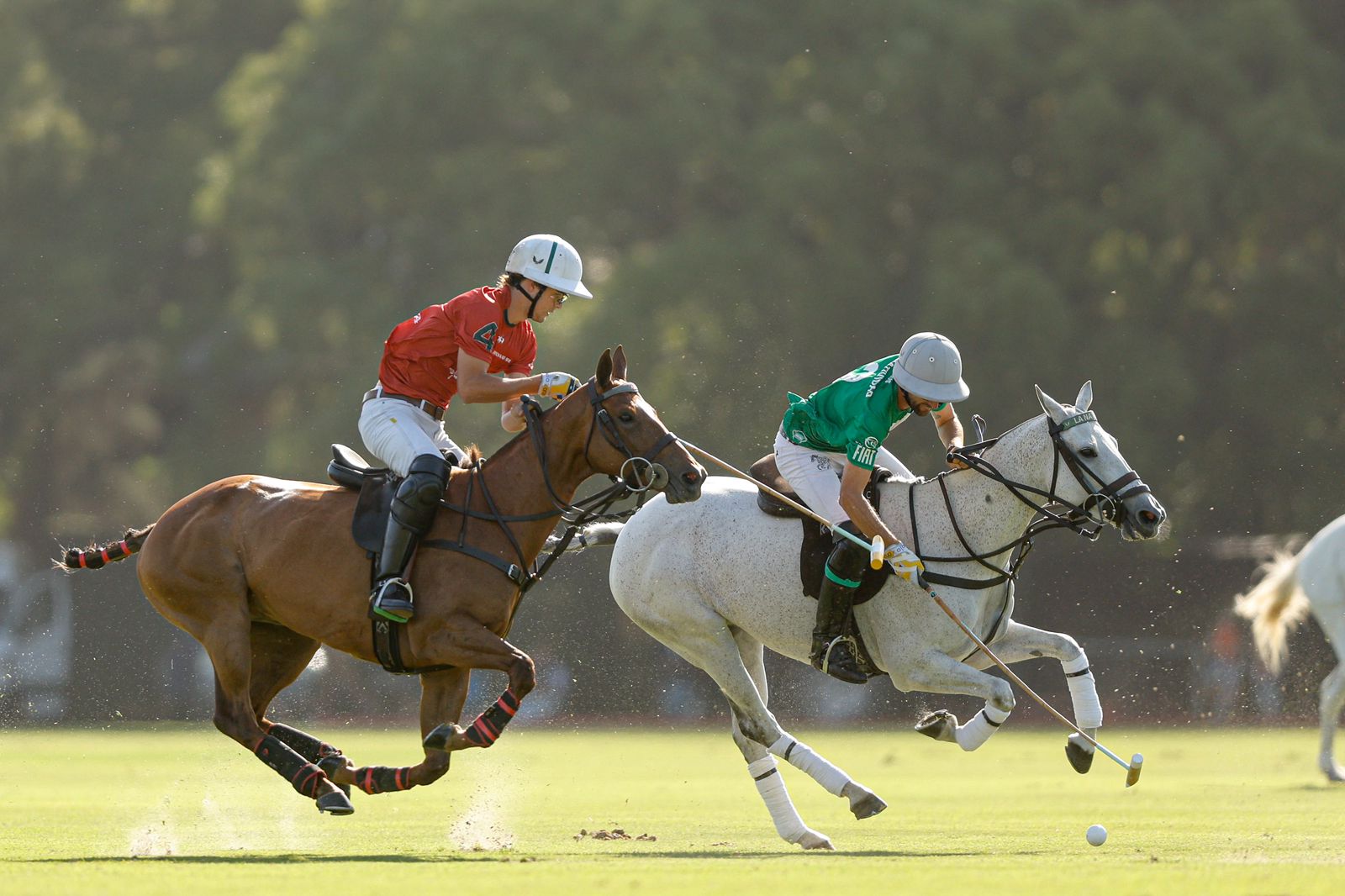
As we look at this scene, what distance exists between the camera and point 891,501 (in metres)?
10.2

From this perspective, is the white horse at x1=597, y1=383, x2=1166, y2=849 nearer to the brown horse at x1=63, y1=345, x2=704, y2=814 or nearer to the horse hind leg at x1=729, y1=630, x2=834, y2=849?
the horse hind leg at x1=729, y1=630, x2=834, y2=849

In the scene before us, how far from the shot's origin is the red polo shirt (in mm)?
9656

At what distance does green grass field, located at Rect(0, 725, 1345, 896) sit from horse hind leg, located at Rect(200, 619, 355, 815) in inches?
11.0

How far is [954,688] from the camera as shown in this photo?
9.77 metres

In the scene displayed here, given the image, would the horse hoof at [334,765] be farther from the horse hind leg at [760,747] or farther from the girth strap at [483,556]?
the horse hind leg at [760,747]

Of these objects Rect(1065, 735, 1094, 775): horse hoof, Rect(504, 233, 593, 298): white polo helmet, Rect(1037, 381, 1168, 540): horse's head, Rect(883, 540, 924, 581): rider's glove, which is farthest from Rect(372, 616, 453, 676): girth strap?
Rect(1037, 381, 1168, 540): horse's head

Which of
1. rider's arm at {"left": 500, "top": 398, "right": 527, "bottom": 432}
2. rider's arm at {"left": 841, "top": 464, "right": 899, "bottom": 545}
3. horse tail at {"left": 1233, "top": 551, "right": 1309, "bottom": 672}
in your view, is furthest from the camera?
horse tail at {"left": 1233, "top": 551, "right": 1309, "bottom": 672}

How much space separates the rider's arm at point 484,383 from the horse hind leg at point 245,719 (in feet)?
5.21

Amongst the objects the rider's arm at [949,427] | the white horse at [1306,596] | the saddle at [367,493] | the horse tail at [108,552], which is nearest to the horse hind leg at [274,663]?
the horse tail at [108,552]

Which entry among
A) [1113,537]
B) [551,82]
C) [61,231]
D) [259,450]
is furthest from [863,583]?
[61,231]

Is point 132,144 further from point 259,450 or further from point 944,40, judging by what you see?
point 944,40

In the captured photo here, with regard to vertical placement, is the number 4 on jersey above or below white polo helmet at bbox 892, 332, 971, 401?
above

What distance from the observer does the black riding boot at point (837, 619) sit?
9.87 m

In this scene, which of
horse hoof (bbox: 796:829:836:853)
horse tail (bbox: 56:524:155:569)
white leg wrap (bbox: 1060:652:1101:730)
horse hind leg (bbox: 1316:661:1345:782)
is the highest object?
horse tail (bbox: 56:524:155:569)
